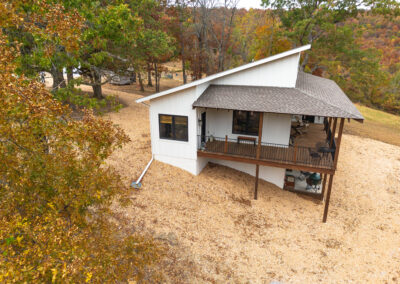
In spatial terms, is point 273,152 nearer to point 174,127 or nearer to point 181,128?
point 181,128

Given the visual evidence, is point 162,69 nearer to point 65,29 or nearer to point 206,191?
point 206,191

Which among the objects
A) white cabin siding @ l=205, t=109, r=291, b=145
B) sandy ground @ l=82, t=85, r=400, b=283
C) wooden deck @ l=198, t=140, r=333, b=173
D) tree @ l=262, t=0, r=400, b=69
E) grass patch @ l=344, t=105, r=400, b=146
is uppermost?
tree @ l=262, t=0, r=400, b=69

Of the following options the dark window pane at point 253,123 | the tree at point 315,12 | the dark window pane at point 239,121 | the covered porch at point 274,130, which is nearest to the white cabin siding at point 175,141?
the covered porch at point 274,130

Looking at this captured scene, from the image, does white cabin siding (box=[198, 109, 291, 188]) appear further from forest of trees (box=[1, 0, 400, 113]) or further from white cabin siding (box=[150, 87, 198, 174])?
forest of trees (box=[1, 0, 400, 113])

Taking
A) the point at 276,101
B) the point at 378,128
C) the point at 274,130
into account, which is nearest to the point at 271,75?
the point at 276,101

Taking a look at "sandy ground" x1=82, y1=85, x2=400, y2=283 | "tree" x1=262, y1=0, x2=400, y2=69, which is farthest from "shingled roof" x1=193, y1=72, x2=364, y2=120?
"tree" x1=262, y1=0, x2=400, y2=69

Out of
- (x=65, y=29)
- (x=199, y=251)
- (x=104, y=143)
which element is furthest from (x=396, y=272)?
(x=65, y=29)

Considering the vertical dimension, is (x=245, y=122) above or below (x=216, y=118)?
below
